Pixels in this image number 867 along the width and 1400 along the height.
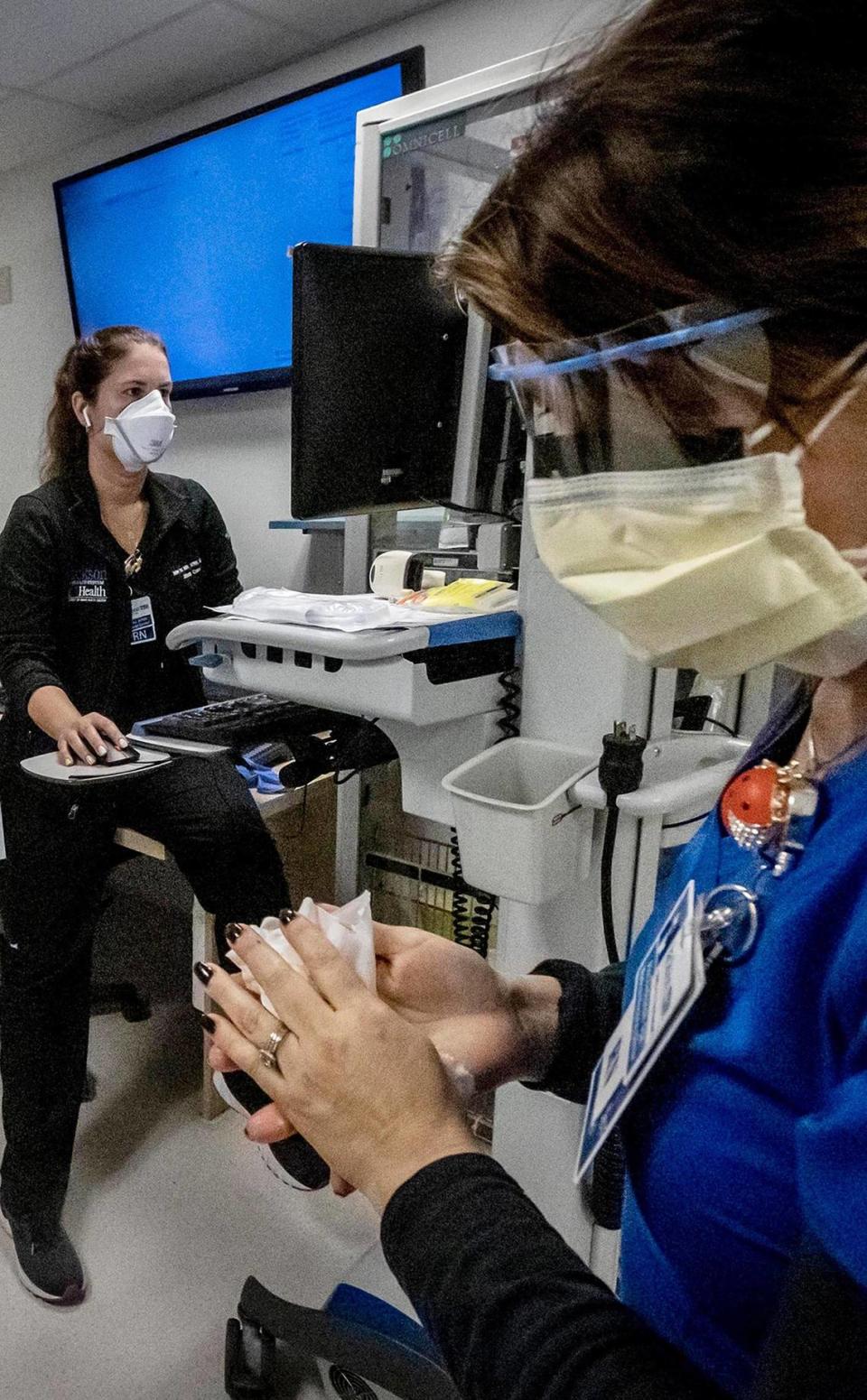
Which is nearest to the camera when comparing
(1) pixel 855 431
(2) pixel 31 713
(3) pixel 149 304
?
(1) pixel 855 431

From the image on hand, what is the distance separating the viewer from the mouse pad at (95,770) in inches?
49.8

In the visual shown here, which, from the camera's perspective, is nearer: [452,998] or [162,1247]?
[452,998]

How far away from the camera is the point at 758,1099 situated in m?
0.48

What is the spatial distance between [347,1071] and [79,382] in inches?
72.6

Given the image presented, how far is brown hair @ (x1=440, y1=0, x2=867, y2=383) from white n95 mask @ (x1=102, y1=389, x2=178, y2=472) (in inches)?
60.9

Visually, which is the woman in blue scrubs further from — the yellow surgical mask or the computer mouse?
the computer mouse

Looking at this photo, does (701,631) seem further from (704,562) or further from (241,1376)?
(241,1376)

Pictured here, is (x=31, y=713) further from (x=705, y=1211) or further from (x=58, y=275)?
(x=58, y=275)

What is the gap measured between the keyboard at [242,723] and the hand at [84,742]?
7.8 inches

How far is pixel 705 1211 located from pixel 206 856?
1324 mm

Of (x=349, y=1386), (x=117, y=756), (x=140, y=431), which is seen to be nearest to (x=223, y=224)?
(x=140, y=431)

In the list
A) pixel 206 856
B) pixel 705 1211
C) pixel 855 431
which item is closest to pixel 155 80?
pixel 206 856

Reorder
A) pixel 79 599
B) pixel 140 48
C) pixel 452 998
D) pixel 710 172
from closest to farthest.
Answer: pixel 710 172
pixel 452 998
pixel 79 599
pixel 140 48

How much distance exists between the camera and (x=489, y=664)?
113 centimetres
